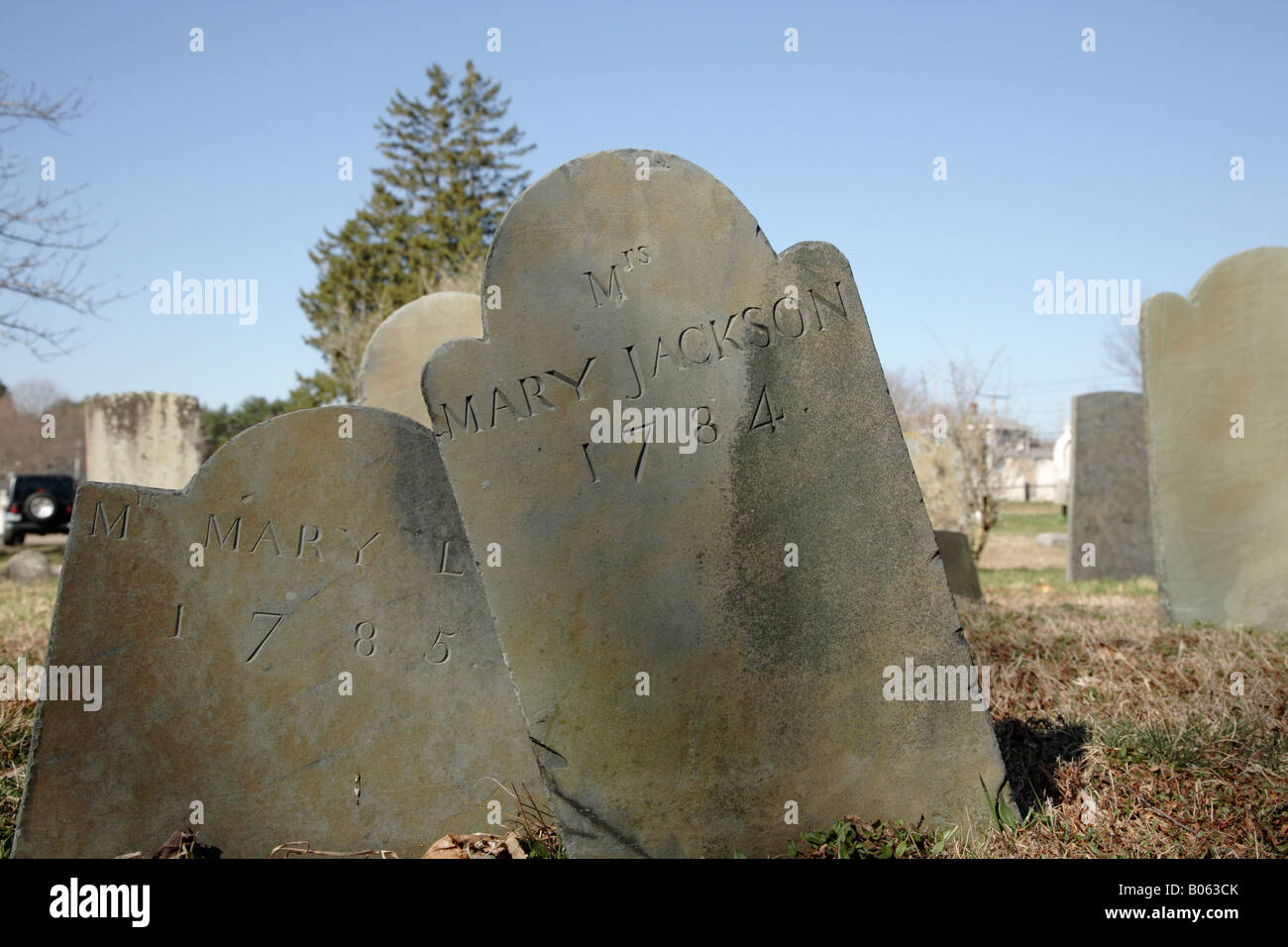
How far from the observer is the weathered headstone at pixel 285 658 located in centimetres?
356

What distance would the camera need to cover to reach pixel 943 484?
14.8 metres

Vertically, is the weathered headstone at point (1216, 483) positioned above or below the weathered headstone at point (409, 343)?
below

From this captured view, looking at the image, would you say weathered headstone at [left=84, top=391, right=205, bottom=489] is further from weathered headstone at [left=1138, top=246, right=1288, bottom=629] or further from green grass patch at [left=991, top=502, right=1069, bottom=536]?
green grass patch at [left=991, top=502, right=1069, bottom=536]

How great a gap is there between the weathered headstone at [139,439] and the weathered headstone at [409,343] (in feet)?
20.9

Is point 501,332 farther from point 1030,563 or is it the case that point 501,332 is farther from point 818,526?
point 1030,563

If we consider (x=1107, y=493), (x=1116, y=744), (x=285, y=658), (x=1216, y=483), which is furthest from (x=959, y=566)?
(x=285, y=658)

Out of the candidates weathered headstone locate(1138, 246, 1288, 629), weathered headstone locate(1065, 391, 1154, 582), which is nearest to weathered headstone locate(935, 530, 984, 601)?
weathered headstone locate(1138, 246, 1288, 629)

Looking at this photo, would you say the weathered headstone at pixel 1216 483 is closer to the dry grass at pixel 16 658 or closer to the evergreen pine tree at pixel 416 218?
the dry grass at pixel 16 658

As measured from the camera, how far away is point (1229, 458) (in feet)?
22.7

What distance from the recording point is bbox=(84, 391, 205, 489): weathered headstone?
40.0ft

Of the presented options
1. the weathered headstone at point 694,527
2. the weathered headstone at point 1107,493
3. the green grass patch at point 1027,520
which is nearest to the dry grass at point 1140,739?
the weathered headstone at point 694,527

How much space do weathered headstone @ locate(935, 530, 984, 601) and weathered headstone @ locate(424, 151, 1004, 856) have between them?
5.27 metres
